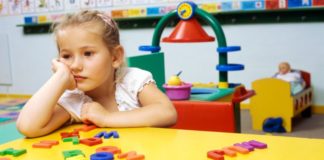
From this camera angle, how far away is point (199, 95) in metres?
1.68

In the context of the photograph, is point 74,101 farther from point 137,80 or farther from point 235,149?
point 235,149

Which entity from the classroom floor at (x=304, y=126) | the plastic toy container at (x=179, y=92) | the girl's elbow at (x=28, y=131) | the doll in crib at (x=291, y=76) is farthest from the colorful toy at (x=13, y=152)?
the doll in crib at (x=291, y=76)

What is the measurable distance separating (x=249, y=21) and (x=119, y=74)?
2.19 meters

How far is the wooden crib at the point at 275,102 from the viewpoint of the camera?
2596 mm

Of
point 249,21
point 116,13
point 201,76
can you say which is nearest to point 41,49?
point 116,13

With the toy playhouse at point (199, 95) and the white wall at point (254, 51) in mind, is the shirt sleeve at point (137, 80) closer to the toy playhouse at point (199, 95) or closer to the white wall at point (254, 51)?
the toy playhouse at point (199, 95)

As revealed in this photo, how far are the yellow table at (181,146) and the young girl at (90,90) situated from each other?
0.18 feet

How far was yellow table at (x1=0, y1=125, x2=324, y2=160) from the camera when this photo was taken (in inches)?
25.5

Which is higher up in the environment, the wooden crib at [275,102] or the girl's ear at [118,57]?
the girl's ear at [118,57]

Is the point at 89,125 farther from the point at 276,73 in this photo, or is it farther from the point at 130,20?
the point at 130,20

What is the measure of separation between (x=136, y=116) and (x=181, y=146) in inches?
8.7

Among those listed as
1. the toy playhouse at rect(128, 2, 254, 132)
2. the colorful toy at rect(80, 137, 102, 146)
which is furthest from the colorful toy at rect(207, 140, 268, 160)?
the toy playhouse at rect(128, 2, 254, 132)

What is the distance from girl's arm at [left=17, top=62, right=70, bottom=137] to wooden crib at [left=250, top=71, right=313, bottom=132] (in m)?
1.91

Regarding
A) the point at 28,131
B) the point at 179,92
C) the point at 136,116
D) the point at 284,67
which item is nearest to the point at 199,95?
the point at 179,92
